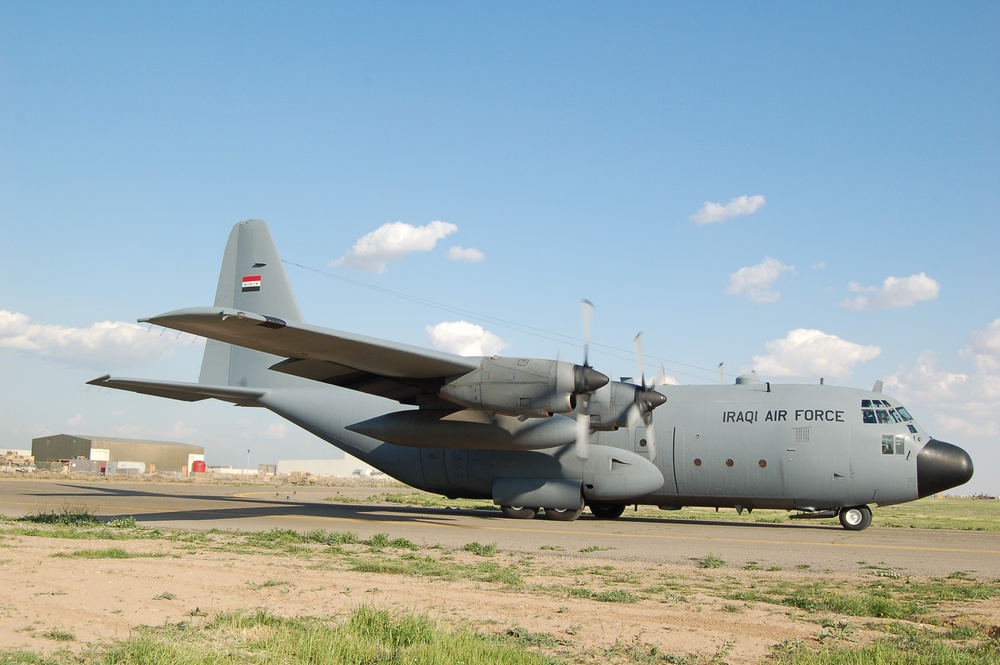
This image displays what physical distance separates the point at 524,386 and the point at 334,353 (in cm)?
413

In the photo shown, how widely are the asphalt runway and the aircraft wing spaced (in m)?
3.27

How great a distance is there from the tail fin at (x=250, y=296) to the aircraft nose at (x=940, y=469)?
17.0 metres

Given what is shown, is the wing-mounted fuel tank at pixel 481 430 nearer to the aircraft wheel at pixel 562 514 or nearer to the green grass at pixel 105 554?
the aircraft wheel at pixel 562 514

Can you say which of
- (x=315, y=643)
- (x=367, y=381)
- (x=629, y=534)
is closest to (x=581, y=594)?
(x=315, y=643)

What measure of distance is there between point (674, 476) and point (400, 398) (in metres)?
7.14

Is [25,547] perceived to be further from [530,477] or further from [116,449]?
[116,449]

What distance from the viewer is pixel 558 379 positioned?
1742cm

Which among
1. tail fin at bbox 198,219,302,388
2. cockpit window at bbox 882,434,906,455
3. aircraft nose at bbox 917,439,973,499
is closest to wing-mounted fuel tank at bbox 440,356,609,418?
cockpit window at bbox 882,434,906,455

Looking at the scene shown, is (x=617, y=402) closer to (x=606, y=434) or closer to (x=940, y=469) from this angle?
(x=606, y=434)

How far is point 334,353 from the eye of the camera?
17578 millimetres

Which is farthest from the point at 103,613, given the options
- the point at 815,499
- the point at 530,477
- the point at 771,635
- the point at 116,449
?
the point at 116,449

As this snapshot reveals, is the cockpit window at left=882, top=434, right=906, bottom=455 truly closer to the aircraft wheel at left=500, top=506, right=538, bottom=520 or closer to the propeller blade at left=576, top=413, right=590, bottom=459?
the propeller blade at left=576, top=413, right=590, bottom=459

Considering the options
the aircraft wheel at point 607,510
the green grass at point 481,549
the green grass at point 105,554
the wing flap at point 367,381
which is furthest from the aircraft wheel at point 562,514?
the green grass at point 105,554

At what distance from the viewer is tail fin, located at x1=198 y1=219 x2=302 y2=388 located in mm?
24641
